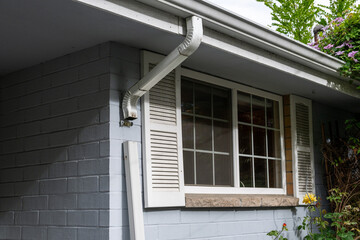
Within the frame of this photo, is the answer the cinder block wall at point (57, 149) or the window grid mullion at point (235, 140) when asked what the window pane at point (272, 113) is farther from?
the cinder block wall at point (57, 149)

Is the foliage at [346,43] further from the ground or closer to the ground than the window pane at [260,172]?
further from the ground

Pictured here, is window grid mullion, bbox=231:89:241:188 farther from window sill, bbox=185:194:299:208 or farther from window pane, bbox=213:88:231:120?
window sill, bbox=185:194:299:208

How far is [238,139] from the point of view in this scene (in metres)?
4.95

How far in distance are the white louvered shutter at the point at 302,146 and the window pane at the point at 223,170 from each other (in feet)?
3.31

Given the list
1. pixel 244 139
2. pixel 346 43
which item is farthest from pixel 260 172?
pixel 346 43

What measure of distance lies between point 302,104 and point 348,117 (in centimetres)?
124

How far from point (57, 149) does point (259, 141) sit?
2.28 meters

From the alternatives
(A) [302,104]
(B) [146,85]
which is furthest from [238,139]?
(B) [146,85]

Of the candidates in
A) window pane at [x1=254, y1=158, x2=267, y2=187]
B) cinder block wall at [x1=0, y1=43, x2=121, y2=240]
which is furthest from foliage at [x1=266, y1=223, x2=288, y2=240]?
cinder block wall at [x1=0, y1=43, x2=121, y2=240]

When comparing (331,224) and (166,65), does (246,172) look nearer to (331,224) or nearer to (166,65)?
(331,224)

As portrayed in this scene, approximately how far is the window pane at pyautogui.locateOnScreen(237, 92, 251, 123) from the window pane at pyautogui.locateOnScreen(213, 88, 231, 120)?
18 centimetres

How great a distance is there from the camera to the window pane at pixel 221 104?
4758 millimetres

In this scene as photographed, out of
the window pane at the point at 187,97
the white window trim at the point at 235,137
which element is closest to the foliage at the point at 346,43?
the white window trim at the point at 235,137

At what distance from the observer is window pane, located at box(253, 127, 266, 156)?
5.24 metres
